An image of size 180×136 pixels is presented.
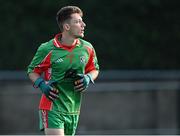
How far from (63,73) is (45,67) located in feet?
0.63

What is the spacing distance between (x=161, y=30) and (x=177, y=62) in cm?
79

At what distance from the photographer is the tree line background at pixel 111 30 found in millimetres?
19234

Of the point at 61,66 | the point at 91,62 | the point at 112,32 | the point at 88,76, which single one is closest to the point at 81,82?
the point at 88,76

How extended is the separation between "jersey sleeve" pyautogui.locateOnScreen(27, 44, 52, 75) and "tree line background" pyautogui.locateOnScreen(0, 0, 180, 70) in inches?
417

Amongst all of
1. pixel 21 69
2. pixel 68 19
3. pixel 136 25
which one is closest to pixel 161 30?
pixel 136 25

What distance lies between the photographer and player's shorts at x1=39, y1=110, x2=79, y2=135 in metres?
8.35

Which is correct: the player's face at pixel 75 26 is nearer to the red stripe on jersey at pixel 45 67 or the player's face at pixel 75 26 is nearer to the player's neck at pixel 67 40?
the player's neck at pixel 67 40

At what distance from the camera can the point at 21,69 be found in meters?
18.9

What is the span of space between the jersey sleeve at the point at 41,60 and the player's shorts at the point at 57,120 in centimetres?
38

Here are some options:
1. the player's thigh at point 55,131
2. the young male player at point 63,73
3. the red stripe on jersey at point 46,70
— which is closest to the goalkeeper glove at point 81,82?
the young male player at point 63,73

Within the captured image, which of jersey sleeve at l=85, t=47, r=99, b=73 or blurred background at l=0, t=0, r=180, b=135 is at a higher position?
jersey sleeve at l=85, t=47, r=99, b=73

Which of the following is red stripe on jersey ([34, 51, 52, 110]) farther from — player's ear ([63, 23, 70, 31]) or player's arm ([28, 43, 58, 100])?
player's ear ([63, 23, 70, 31])

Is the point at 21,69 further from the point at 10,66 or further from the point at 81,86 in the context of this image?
the point at 81,86

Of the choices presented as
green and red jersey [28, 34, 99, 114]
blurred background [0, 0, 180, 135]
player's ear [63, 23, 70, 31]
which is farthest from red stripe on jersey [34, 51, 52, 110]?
blurred background [0, 0, 180, 135]
